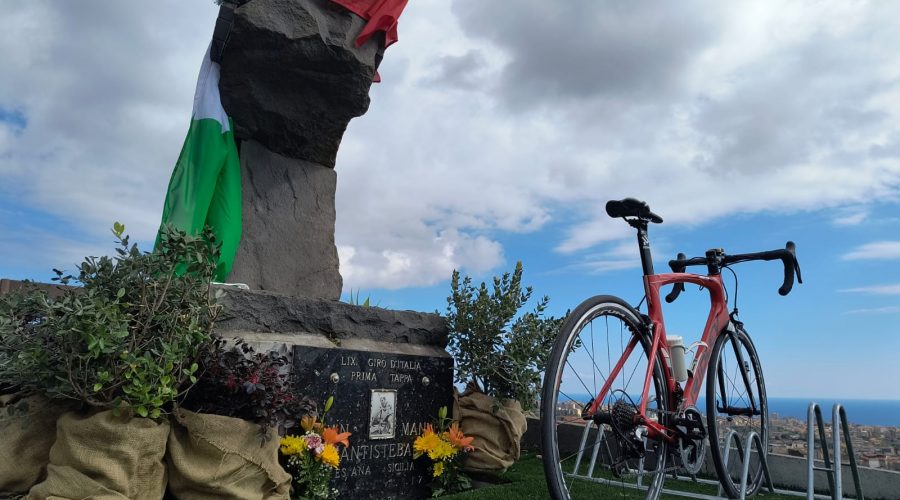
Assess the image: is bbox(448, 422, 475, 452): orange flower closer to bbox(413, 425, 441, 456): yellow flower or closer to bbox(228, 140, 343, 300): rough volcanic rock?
bbox(413, 425, 441, 456): yellow flower

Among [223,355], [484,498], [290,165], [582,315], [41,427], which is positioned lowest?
[484,498]

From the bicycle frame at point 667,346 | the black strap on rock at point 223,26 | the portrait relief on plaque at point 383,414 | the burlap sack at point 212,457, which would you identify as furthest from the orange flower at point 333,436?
the black strap on rock at point 223,26

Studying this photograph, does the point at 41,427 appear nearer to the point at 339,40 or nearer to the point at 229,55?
the point at 229,55

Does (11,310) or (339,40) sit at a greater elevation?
(339,40)

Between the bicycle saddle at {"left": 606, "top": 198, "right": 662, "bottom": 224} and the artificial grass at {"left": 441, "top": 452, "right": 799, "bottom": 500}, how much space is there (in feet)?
4.32

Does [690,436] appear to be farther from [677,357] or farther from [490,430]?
[490,430]

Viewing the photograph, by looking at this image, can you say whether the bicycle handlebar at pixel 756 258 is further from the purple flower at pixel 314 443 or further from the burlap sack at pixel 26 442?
the burlap sack at pixel 26 442

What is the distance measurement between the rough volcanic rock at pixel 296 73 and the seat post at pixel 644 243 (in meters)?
2.21

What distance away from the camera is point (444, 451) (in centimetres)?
353

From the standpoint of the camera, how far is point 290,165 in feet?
14.5

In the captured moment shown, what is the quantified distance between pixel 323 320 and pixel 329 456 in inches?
29.9

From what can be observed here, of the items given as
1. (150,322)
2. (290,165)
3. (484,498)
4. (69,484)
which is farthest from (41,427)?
(290,165)

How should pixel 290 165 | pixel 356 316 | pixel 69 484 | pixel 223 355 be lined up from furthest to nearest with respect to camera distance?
pixel 290 165, pixel 356 316, pixel 223 355, pixel 69 484

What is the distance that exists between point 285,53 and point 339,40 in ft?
1.16
